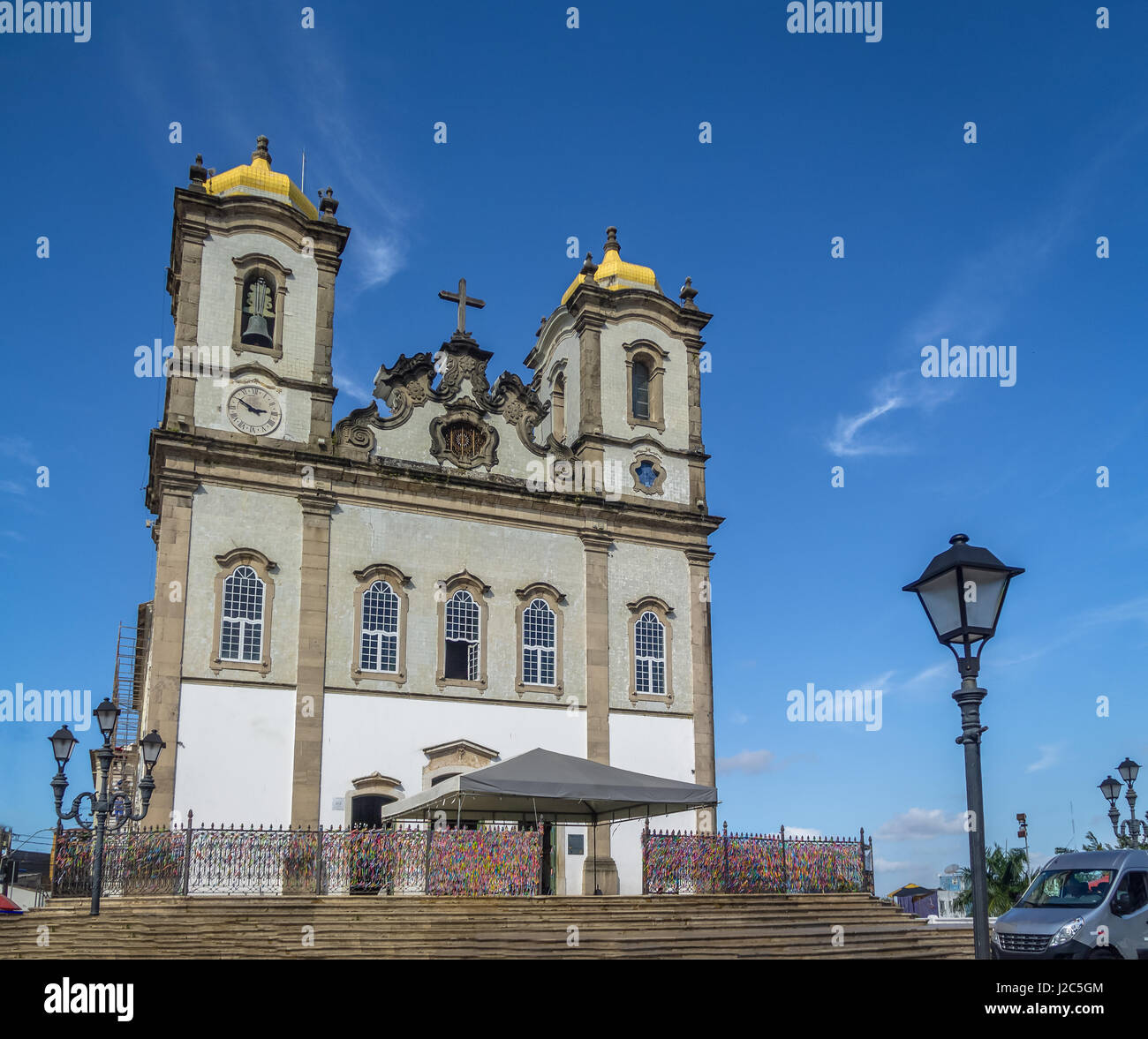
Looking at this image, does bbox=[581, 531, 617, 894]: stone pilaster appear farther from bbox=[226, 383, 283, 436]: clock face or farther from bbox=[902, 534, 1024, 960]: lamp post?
bbox=[902, 534, 1024, 960]: lamp post

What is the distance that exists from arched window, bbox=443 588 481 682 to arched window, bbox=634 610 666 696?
4.16m

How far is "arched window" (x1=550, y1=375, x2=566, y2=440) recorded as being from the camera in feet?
103

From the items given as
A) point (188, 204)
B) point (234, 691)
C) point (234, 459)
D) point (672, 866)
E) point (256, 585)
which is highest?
point (188, 204)

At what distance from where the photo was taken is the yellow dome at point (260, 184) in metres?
27.1

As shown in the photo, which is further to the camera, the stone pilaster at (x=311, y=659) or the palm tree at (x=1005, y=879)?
the palm tree at (x=1005, y=879)

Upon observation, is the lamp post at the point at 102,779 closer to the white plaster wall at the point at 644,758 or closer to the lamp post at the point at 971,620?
the white plaster wall at the point at 644,758

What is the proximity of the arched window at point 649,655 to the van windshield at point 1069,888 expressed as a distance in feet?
39.7

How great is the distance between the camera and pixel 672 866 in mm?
21359

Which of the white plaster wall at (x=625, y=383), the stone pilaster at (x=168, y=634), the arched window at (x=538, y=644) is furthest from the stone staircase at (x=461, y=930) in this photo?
the white plaster wall at (x=625, y=383)

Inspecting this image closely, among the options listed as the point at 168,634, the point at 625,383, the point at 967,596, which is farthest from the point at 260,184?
the point at 967,596

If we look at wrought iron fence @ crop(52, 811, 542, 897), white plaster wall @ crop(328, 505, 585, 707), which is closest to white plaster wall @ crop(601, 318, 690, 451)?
white plaster wall @ crop(328, 505, 585, 707)
